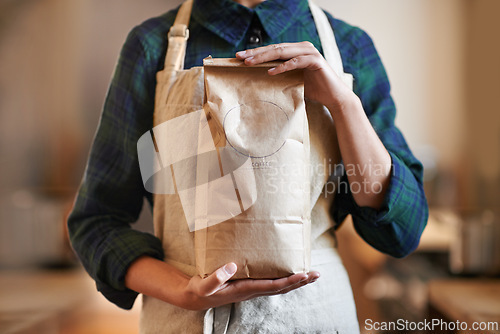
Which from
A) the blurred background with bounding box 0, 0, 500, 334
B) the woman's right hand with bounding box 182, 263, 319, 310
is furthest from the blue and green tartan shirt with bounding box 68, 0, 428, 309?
the blurred background with bounding box 0, 0, 500, 334

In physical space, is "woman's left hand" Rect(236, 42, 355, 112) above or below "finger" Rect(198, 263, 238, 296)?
above

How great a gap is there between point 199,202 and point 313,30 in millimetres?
269

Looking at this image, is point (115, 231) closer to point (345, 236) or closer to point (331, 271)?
point (331, 271)

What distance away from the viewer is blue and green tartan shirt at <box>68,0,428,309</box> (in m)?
0.56

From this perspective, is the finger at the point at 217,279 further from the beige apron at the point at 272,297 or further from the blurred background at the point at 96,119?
the blurred background at the point at 96,119

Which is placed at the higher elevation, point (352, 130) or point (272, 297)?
point (352, 130)

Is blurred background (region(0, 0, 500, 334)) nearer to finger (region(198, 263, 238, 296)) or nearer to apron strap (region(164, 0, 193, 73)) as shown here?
apron strap (region(164, 0, 193, 73))

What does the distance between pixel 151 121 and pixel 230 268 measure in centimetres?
23

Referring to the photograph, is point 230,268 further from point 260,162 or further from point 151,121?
point 151,121

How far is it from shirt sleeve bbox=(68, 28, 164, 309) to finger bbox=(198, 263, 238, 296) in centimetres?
14

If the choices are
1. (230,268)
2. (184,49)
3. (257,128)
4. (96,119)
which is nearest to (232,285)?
(230,268)

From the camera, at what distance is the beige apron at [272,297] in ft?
1.73

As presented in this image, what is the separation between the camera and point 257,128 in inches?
17.3

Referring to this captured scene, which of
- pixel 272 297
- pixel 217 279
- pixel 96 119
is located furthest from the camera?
pixel 96 119
